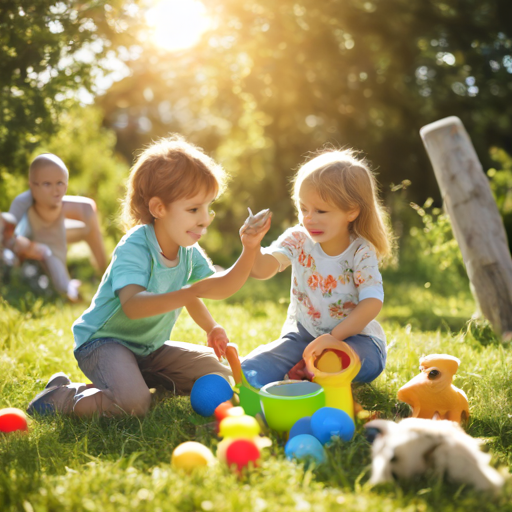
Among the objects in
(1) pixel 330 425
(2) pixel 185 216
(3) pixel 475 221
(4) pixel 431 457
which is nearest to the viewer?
(4) pixel 431 457

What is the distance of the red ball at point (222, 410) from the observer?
210cm

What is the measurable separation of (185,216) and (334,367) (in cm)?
95

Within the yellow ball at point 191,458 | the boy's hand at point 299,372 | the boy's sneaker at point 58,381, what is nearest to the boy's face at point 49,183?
the boy's sneaker at point 58,381

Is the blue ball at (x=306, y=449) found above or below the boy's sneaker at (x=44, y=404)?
below

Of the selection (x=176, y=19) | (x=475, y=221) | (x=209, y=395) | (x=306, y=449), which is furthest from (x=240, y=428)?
(x=176, y=19)

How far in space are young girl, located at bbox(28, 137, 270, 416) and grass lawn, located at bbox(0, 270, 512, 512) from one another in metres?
0.15

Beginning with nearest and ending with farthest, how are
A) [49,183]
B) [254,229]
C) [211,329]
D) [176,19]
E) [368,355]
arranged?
[254,229]
[368,355]
[211,329]
[49,183]
[176,19]

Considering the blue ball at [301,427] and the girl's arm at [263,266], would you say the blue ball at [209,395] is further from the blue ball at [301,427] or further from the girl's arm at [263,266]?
the girl's arm at [263,266]

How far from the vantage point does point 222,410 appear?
212 cm

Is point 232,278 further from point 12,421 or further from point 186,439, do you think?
point 12,421

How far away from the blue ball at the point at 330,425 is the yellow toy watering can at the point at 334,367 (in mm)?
212

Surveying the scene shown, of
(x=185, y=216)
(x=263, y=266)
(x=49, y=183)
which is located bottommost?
(x=263, y=266)

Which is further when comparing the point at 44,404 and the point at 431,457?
the point at 44,404

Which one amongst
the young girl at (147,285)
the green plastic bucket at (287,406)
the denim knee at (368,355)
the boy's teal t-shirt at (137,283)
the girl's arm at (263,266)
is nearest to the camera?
the green plastic bucket at (287,406)
